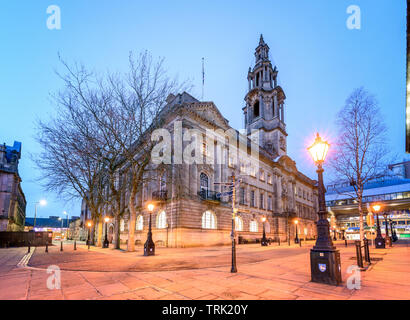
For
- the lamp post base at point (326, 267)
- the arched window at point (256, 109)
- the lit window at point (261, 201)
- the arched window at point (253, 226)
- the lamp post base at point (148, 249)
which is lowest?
the arched window at point (253, 226)

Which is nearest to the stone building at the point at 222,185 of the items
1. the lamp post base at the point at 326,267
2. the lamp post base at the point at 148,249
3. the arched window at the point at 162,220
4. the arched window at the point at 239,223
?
the arched window at the point at 239,223

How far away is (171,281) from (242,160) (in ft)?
93.9

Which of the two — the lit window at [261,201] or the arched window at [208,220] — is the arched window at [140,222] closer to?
the arched window at [208,220]

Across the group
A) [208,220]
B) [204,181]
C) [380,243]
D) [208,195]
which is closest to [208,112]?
[204,181]

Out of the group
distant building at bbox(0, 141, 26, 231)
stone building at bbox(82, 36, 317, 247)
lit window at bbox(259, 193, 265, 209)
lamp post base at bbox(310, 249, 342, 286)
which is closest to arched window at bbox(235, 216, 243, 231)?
stone building at bbox(82, 36, 317, 247)

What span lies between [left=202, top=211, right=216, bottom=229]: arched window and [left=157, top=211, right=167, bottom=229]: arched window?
14.3ft

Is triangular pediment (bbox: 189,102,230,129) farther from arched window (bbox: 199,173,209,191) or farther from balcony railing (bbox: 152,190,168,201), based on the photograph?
balcony railing (bbox: 152,190,168,201)

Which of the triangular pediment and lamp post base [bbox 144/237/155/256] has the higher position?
the triangular pediment

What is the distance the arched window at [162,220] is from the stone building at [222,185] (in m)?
0.11

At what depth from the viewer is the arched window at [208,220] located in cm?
2576

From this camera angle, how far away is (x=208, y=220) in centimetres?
2633

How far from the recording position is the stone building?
23547 millimetres
